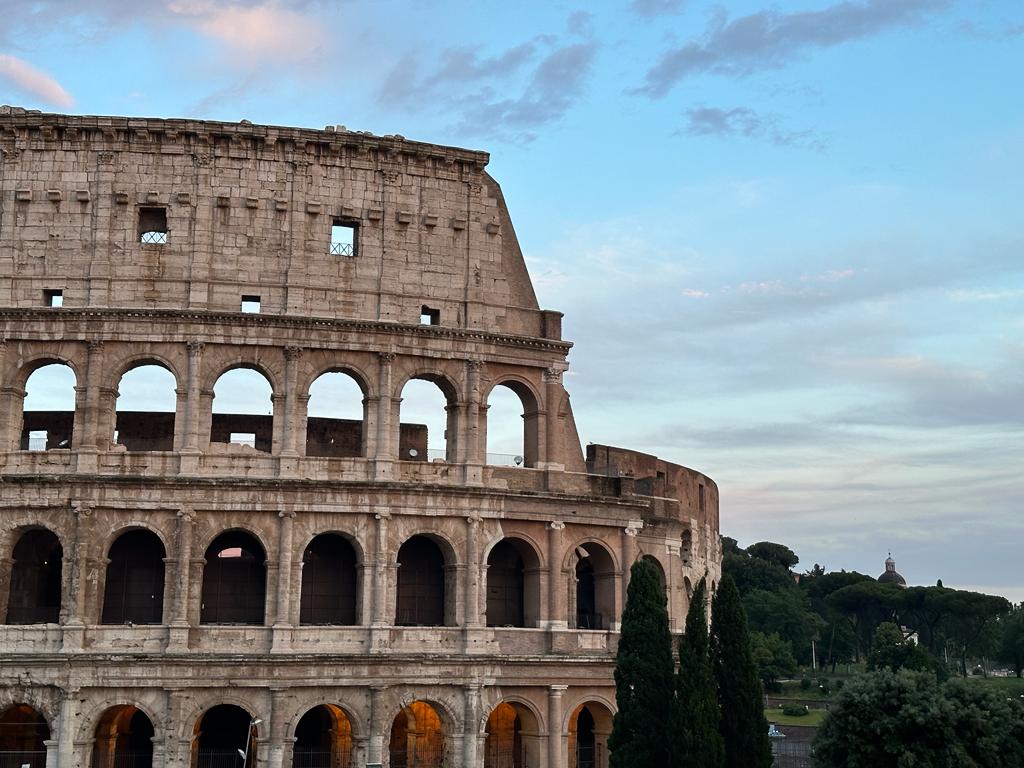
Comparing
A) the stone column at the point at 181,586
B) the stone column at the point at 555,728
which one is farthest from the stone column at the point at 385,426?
the stone column at the point at 555,728

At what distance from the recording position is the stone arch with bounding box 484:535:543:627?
3359 cm

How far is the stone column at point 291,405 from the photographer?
105 feet

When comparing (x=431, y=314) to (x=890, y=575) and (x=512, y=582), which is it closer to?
(x=512, y=582)

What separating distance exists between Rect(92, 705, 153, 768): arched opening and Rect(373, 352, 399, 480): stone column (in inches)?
344

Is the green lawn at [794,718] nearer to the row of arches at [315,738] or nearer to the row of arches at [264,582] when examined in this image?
the row of arches at [315,738]

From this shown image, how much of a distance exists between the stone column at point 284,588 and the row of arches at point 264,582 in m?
0.75

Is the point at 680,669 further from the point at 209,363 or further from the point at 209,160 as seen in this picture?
the point at 209,160

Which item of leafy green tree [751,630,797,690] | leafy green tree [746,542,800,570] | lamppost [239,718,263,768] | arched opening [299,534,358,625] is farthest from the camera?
leafy green tree [746,542,800,570]

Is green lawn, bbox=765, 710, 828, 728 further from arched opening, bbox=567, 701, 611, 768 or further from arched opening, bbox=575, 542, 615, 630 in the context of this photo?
arched opening, bbox=567, 701, 611, 768

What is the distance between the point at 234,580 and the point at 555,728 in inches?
363

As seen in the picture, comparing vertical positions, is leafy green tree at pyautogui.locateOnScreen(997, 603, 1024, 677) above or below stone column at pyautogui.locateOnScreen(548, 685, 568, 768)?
above

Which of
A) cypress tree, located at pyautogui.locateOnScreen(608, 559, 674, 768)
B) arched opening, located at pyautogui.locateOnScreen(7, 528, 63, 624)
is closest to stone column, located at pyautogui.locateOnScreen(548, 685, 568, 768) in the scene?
cypress tree, located at pyautogui.locateOnScreen(608, 559, 674, 768)

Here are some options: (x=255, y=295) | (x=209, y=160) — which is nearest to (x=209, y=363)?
(x=255, y=295)

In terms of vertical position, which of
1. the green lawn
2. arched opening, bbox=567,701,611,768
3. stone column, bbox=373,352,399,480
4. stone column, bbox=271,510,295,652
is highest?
stone column, bbox=373,352,399,480
